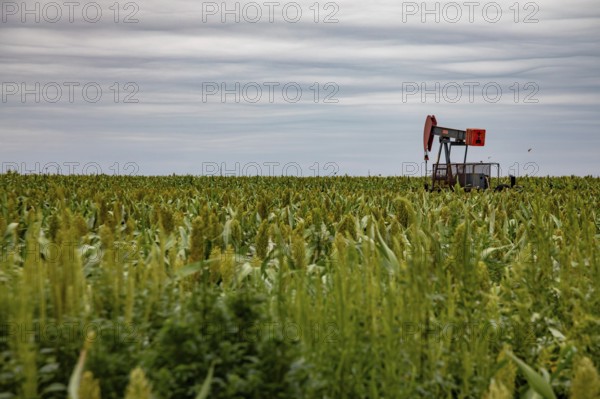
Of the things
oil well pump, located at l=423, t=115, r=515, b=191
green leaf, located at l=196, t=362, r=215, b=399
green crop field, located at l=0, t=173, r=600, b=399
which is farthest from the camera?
oil well pump, located at l=423, t=115, r=515, b=191

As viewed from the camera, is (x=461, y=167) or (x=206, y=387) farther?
(x=461, y=167)

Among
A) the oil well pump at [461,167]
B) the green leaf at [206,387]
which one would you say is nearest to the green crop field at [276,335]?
the green leaf at [206,387]

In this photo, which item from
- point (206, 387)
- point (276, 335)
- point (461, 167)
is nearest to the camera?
point (206, 387)

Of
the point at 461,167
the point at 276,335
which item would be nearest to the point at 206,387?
the point at 276,335

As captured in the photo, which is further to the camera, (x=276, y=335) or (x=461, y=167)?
(x=461, y=167)

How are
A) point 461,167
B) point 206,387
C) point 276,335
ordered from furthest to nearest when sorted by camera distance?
point 461,167 < point 276,335 < point 206,387

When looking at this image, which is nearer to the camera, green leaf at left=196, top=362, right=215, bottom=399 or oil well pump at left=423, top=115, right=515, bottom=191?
green leaf at left=196, top=362, right=215, bottom=399

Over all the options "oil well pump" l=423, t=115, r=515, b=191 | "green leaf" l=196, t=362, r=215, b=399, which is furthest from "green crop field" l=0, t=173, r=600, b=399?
"oil well pump" l=423, t=115, r=515, b=191

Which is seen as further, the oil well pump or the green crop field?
the oil well pump

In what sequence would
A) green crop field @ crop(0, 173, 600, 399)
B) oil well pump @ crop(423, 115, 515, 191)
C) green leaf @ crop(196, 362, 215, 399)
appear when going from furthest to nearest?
oil well pump @ crop(423, 115, 515, 191), green crop field @ crop(0, 173, 600, 399), green leaf @ crop(196, 362, 215, 399)

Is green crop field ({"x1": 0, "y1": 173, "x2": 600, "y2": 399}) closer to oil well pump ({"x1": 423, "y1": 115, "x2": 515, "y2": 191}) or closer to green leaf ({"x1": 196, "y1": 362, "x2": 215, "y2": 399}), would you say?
green leaf ({"x1": 196, "y1": 362, "x2": 215, "y2": 399})

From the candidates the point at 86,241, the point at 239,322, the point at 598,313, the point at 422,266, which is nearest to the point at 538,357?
the point at 598,313

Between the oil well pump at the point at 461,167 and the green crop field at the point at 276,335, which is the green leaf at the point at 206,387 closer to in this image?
the green crop field at the point at 276,335

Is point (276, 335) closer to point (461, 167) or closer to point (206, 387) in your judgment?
point (206, 387)
